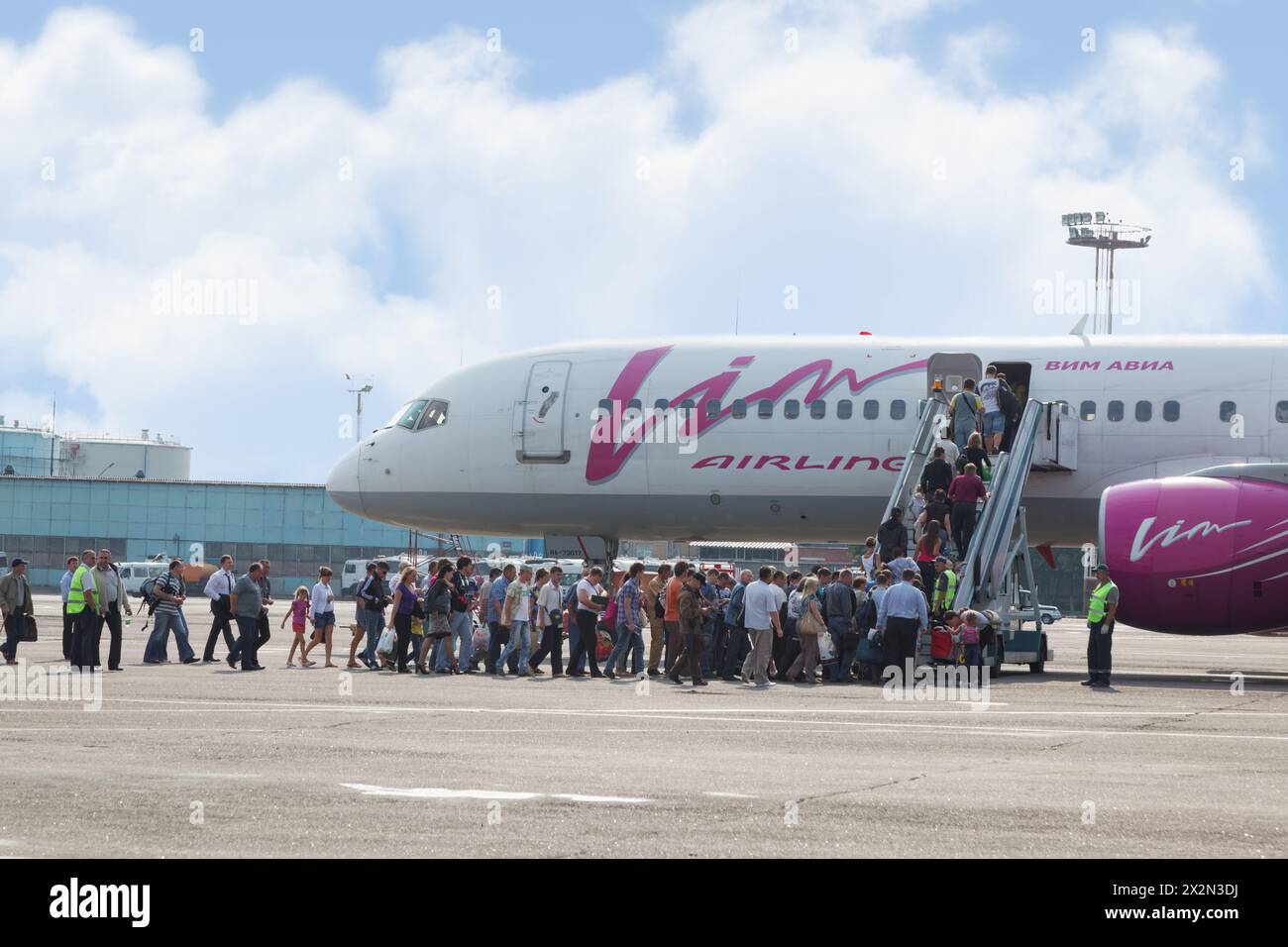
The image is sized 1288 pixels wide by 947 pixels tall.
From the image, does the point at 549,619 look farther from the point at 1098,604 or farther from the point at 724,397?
the point at 1098,604

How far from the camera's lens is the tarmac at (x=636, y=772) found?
31.5ft

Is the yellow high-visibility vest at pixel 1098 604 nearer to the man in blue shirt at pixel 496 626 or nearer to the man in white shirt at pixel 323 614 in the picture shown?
the man in blue shirt at pixel 496 626

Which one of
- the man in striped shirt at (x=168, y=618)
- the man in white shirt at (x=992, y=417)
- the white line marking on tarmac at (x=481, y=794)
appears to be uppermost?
the man in white shirt at (x=992, y=417)

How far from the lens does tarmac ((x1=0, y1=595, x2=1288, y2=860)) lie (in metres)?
9.59

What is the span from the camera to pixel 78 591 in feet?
74.0

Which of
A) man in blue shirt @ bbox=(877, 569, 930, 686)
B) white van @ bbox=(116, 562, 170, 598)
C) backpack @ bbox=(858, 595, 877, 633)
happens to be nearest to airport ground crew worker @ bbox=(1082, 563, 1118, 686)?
man in blue shirt @ bbox=(877, 569, 930, 686)

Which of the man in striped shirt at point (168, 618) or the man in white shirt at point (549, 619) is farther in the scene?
the man in striped shirt at point (168, 618)

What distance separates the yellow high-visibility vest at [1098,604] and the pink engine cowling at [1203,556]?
166 cm

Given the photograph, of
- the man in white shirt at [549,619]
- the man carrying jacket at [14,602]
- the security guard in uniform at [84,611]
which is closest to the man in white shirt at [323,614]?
the man in white shirt at [549,619]

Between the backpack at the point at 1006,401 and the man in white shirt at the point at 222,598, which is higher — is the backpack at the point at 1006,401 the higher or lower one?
the higher one

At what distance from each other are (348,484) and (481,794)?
19.4 m

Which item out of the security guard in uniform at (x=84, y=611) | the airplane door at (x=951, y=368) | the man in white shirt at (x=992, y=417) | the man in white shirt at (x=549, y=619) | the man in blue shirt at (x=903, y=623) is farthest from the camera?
the airplane door at (x=951, y=368)
